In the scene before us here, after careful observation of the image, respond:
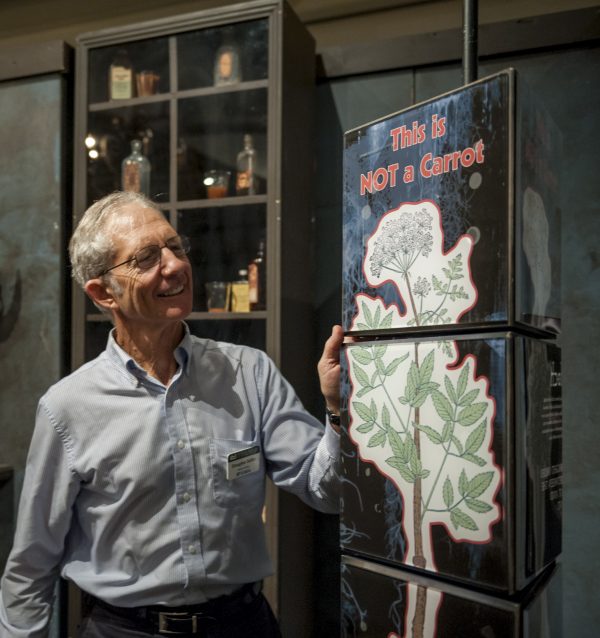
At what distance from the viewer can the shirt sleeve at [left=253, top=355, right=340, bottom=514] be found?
1.33 m

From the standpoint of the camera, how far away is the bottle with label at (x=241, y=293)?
7.32 ft

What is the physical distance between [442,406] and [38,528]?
91 cm

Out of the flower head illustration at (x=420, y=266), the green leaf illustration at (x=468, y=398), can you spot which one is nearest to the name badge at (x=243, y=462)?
the flower head illustration at (x=420, y=266)

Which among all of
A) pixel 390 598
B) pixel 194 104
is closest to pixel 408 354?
pixel 390 598

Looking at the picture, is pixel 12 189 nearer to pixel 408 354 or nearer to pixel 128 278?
pixel 128 278

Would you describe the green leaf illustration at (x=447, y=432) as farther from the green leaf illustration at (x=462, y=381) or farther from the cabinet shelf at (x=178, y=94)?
the cabinet shelf at (x=178, y=94)

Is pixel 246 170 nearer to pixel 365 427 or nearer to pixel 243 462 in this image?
pixel 243 462

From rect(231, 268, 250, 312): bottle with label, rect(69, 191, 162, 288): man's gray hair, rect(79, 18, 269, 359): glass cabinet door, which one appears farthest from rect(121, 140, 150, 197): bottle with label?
rect(69, 191, 162, 288): man's gray hair

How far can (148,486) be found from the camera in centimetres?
131

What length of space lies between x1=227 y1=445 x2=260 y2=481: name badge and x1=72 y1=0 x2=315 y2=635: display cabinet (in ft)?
2.26

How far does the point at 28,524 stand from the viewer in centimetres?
134

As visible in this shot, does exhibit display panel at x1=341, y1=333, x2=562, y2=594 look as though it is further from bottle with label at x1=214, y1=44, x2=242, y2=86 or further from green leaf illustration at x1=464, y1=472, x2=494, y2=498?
bottle with label at x1=214, y1=44, x2=242, y2=86

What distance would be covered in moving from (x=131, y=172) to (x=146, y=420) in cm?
132

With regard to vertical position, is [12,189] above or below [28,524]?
above
